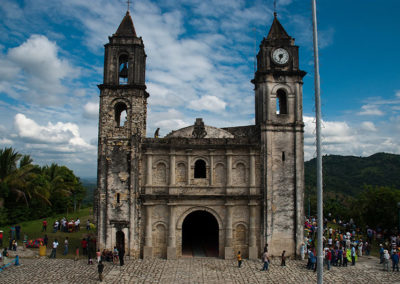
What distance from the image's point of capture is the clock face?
2378 cm

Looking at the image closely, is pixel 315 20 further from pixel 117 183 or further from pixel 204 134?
pixel 117 183

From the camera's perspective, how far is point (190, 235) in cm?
2878

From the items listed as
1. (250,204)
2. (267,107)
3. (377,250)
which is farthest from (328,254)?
(267,107)

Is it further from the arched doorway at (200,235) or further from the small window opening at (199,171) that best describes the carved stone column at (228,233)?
the small window opening at (199,171)

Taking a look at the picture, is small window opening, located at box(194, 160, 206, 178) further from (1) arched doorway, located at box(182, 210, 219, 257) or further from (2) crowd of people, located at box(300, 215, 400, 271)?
(2) crowd of people, located at box(300, 215, 400, 271)

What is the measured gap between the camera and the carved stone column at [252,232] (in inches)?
869

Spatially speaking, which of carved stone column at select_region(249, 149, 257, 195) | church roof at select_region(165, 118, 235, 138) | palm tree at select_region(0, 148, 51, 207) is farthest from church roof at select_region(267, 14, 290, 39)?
palm tree at select_region(0, 148, 51, 207)

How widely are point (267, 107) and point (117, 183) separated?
1242 cm

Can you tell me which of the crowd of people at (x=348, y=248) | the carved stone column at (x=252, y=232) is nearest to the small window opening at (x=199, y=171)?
the carved stone column at (x=252, y=232)

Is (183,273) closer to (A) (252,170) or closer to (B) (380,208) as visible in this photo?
(A) (252,170)

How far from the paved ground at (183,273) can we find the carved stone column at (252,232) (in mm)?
777

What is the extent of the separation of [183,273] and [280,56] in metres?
17.1

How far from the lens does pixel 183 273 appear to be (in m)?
19.1

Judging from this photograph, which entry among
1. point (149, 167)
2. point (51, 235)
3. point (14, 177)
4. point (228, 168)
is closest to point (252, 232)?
point (228, 168)
